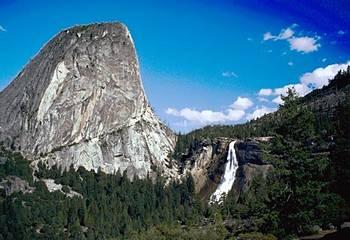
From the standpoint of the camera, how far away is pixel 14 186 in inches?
7648

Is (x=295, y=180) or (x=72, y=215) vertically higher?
(x=72, y=215)

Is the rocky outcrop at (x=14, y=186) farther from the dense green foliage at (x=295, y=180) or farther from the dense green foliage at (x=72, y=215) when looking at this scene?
the dense green foliage at (x=295, y=180)

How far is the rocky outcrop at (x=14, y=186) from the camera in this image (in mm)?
191500

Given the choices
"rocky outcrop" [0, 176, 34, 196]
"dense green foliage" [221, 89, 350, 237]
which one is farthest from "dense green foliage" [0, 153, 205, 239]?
"dense green foliage" [221, 89, 350, 237]

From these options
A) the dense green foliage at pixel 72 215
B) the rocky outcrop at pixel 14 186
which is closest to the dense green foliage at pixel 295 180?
the dense green foliage at pixel 72 215

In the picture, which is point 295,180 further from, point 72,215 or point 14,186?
point 14,186

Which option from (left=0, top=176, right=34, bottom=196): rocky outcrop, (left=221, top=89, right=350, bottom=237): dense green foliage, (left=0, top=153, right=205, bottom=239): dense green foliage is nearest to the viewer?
(left=221, top=89, right=350, bottom=237): dense green foliage

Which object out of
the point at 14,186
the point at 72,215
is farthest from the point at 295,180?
the point at 14,186

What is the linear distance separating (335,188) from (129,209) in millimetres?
141093

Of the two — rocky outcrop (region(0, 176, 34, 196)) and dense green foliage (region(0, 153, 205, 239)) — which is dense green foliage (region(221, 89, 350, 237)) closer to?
dense green foliage (region(0, 153, 205, 239))

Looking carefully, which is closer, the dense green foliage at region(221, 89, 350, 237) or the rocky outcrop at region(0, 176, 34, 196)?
the dense green foliage at region(221, 89, 350, 237)

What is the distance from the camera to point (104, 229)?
167000mm

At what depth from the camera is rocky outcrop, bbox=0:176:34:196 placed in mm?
191500

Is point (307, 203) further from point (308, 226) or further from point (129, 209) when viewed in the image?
point (129, 209)
